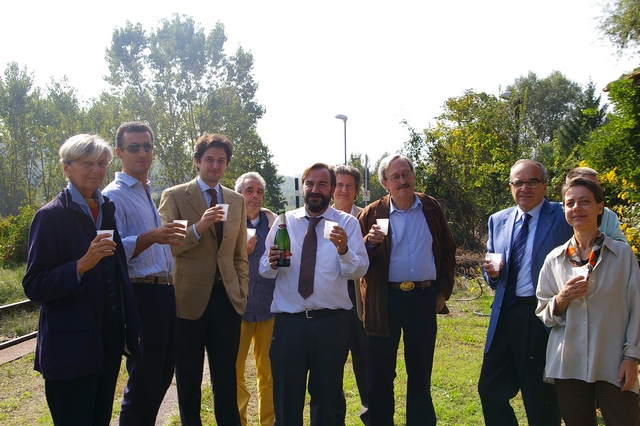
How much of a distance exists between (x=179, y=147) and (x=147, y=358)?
35792mm

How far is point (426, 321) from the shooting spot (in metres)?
4.36

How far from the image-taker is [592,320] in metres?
3.33

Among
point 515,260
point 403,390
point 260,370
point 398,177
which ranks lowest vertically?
point 403,390

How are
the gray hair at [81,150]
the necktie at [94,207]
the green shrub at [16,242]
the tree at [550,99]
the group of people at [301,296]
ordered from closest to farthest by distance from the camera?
1. the group of people at [301,296]
2. the gray hair at [81,150]
3. the necktie at [94,207]
4. the green shrub at [16,242]
5. the tree at [550,99]

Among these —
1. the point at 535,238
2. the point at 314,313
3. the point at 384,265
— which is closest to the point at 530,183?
the point at 535,238

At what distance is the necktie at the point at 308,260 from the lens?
12.8ft

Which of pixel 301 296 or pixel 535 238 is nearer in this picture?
pixel 301 296

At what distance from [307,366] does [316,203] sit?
125cm

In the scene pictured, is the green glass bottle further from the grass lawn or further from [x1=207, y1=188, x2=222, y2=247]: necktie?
the grass lawn

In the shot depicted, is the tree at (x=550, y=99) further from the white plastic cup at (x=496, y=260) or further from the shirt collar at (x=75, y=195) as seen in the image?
the shirt collar at (x=75, y=195)

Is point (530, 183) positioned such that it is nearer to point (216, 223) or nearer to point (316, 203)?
point (316, 203)

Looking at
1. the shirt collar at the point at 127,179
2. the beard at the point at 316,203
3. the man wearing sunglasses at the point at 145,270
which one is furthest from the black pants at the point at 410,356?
the shirt collar at the point at 127,179

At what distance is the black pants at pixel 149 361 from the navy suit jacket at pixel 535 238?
98.1 inches

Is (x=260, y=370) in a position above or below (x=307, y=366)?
below
